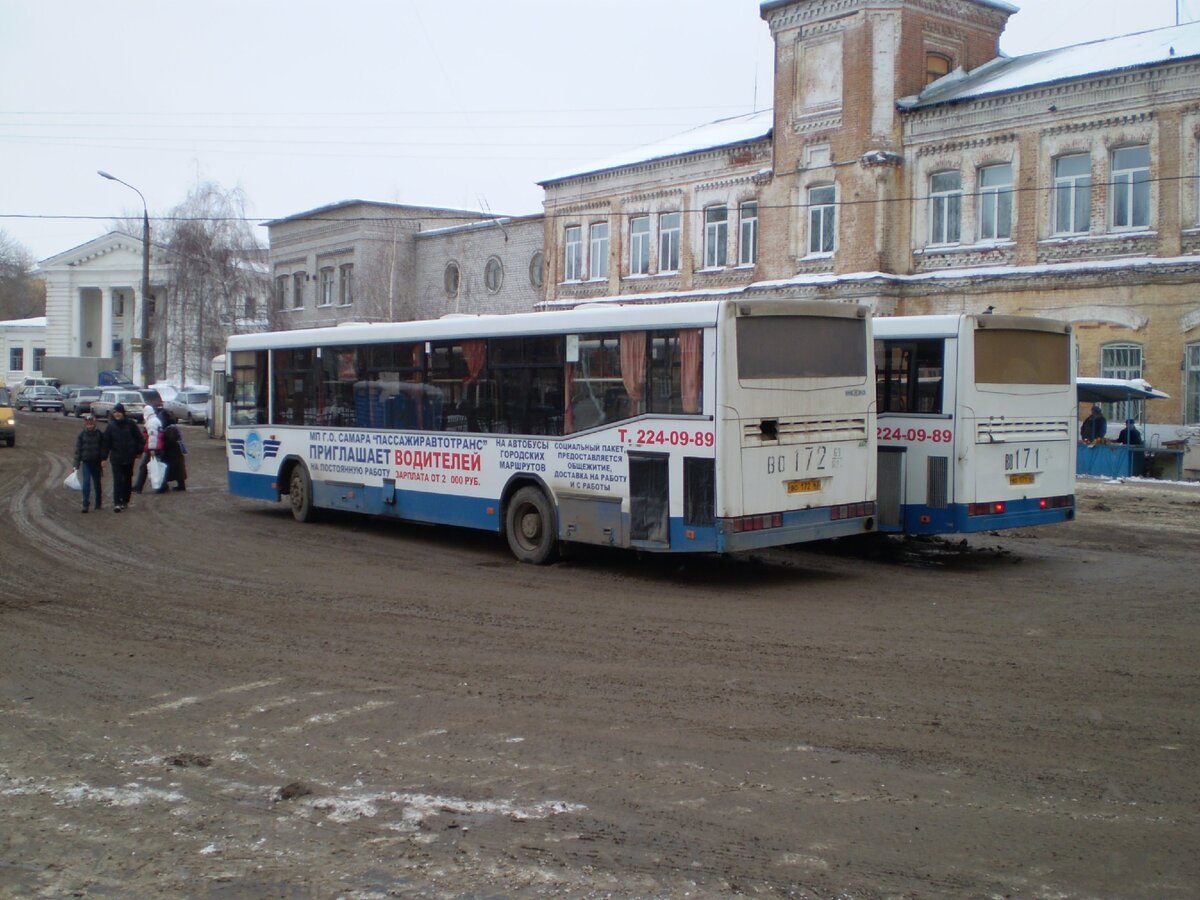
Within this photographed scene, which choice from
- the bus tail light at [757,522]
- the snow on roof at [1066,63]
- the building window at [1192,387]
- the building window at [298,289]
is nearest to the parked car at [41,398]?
the building window at [298,289]

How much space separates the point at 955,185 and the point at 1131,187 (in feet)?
16.0

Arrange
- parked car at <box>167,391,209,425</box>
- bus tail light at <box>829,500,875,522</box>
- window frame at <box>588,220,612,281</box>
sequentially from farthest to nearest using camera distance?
1. parked car at <box>167,391,209,425</box>
2. window frame at <box>588,220,612,281</box>
3. bus tail light at <box>829,500,875,522</box>

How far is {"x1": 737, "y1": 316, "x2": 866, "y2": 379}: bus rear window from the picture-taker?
39.6 feet

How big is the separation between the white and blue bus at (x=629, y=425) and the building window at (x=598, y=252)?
27200 mm

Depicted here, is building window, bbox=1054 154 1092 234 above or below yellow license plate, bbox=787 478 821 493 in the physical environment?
above

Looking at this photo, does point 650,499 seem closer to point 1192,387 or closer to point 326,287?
point 1192,387

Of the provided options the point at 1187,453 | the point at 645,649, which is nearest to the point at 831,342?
the point at 645,649

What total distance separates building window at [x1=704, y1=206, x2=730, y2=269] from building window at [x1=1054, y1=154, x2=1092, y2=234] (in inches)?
434

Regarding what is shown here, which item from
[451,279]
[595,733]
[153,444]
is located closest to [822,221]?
[153,444]

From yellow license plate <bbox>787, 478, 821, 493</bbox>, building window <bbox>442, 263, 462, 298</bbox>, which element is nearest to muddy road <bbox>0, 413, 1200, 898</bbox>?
yellow license plate <bbox>787, 478, 821, 493</bbox>

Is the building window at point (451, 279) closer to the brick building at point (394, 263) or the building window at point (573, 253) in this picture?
the brick building at point (394, 263)

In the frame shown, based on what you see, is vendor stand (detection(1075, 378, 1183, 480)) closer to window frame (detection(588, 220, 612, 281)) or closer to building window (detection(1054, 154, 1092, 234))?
building window (detection(1054, 154, 1092, 234))

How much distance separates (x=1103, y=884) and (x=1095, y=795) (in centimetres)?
114

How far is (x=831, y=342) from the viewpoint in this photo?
1283 cm
